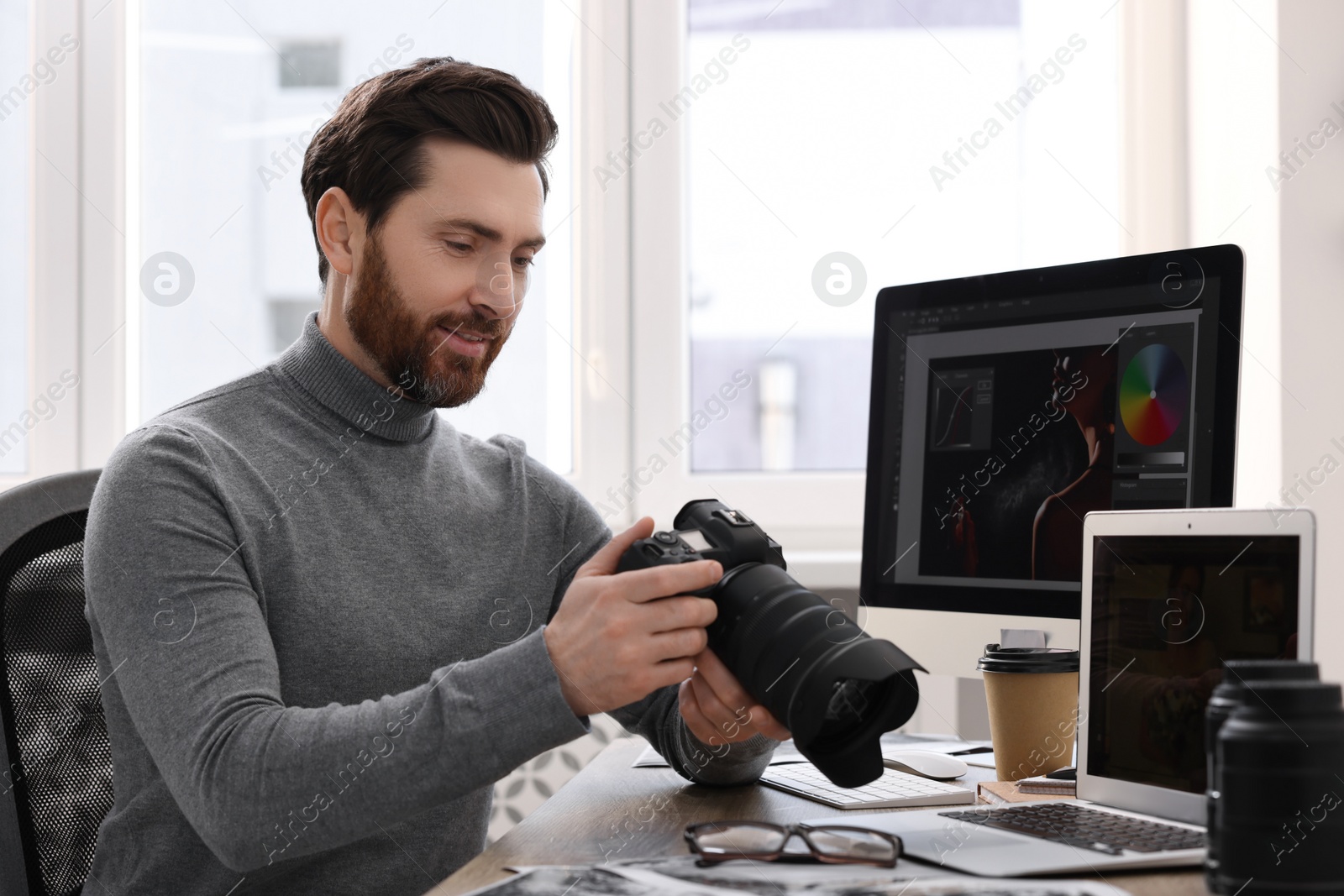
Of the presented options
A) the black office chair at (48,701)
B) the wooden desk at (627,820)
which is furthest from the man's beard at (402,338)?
the wooden desk at (627,820)

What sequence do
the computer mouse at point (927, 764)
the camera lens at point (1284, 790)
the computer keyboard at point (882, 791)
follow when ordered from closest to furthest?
1. the camera lens at point (1284, 790)
2. the computer keyboard at point (882, 791)
3. the computer mouse at point (927, 764)

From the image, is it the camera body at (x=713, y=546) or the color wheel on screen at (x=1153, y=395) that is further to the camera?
the color wheel on screen at (x=1153, y=395)

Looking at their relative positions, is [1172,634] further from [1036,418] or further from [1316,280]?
[1316,280]

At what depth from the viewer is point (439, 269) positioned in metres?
1.10

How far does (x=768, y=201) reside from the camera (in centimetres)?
197

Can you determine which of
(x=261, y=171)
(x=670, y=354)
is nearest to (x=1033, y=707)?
(x=670, y=354)

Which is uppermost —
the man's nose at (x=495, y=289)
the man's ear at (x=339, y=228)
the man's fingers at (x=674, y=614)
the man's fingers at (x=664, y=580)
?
the man's ear at (x=339, y=228)

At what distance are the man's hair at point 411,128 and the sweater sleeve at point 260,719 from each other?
0.42 metres

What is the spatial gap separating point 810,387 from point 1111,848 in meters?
1.40

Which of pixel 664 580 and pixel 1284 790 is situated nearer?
pixel 1284 790

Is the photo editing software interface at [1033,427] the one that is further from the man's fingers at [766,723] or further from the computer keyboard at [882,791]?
the man's fingers at [766,723]

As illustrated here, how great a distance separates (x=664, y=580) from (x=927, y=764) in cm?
Result: 43

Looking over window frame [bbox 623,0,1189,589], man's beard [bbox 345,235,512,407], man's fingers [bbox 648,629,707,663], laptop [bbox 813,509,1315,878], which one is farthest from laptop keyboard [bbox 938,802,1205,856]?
window frame [bbox 623,0,1189,589]

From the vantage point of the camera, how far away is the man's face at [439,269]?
110 centimetres
